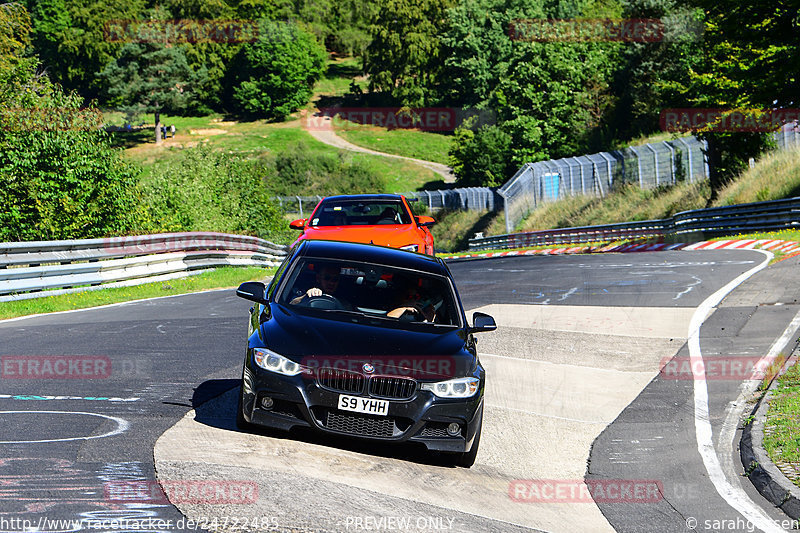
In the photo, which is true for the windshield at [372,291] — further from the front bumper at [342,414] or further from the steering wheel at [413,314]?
the front bumper at [342,414]

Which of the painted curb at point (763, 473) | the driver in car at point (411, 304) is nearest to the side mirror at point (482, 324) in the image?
the driver in car at point (411, 304)

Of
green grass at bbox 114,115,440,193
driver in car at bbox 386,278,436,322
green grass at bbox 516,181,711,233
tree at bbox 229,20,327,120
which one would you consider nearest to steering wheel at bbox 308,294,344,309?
driver in car at bbox 386,278,436,322

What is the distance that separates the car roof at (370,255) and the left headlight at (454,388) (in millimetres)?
1538

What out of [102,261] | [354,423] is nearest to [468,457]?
[354,423]

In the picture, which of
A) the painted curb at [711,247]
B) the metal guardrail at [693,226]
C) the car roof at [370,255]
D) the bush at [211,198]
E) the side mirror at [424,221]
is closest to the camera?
the car roof at [370,255]

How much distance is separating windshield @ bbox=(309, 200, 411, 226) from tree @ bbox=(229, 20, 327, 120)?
9935cm

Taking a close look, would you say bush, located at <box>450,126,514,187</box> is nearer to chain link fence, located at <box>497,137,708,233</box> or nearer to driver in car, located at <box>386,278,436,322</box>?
chain link fence, located at <box>497,137,708,233</box>

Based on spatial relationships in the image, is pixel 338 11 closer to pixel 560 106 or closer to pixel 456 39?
pixel 456 39

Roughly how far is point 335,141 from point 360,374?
329 ft

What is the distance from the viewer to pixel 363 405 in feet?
21.8

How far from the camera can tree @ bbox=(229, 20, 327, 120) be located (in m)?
113

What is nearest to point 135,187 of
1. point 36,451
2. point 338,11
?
point 36,451

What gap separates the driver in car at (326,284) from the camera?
7.87 meters

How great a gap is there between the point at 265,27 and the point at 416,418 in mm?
116147
